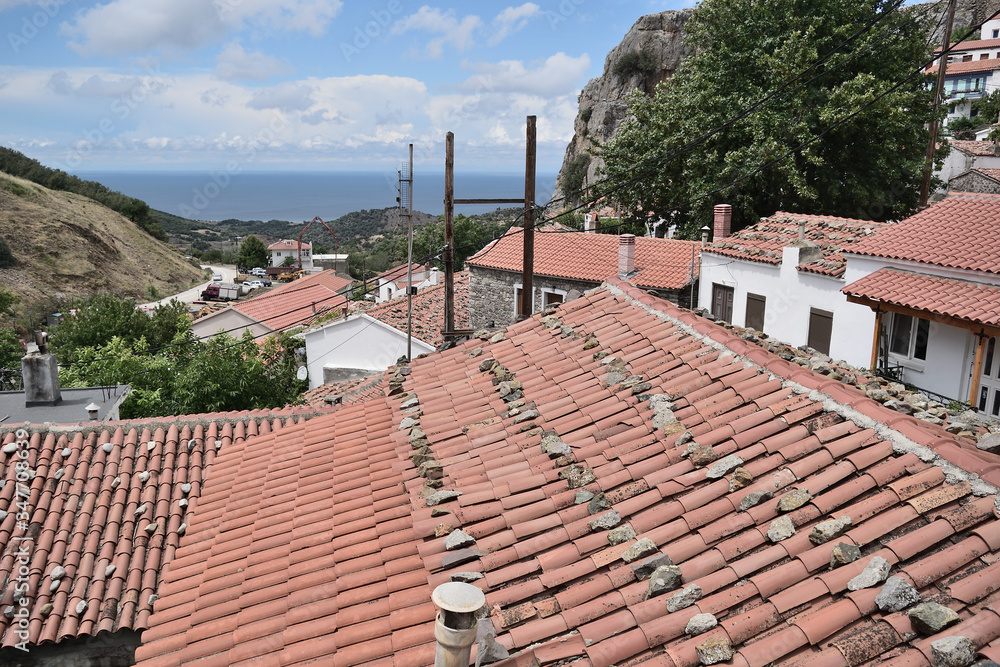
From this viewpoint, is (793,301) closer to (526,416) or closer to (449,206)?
(449,206)

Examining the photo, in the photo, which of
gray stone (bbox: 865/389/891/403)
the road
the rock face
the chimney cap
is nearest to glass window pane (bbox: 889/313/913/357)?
gray stone (bbox: 865/389/891/403)

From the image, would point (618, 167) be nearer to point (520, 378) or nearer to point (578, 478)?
point (520, 378)

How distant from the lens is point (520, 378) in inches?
286

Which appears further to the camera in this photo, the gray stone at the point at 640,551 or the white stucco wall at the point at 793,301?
the white stucco wall at the point at 793,301

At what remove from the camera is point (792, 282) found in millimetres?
17531

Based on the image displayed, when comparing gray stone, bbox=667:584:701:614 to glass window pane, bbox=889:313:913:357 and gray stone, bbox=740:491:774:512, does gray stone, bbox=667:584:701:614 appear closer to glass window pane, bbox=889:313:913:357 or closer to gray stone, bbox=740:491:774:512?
gray stone, bbox=740:491:774:512

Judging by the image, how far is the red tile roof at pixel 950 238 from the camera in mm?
12727

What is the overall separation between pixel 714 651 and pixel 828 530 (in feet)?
3.35

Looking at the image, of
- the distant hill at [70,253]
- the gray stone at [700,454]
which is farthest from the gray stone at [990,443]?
the distant hill at [70,253]

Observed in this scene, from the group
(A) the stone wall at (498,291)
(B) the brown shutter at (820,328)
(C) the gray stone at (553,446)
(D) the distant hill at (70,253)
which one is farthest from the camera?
(D) the distant hill at (70,253)

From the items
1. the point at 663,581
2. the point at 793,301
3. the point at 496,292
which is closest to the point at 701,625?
the point at 663,581

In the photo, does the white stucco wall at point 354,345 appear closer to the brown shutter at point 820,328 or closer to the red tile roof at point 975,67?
the brown shutter at point 820,328

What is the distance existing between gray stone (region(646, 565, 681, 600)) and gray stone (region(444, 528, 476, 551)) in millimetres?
1407

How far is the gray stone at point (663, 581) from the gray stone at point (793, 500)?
785 millimetres
